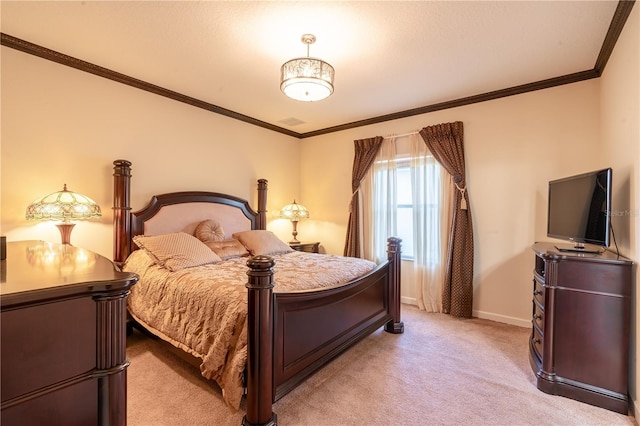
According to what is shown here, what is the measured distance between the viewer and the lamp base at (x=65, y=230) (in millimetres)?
2578

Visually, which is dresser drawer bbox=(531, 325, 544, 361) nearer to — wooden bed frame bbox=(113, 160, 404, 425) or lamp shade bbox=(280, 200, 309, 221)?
wooden bed frame bbox=(113, 160, 404, 425)

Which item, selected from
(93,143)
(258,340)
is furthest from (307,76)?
(93,143)

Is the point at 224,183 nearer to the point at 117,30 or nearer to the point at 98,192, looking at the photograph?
the point at 98,192

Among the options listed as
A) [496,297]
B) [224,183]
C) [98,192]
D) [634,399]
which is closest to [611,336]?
[634,399]

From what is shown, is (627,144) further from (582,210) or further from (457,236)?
(457,236)

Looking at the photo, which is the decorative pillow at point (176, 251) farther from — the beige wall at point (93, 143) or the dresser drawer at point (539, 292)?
the dresser drawer at point (539, 292)

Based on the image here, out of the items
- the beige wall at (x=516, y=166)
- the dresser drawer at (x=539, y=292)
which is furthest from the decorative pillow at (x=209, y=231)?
the dresser drawer at (x=539, y=292)

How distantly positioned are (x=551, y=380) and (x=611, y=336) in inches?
19.3

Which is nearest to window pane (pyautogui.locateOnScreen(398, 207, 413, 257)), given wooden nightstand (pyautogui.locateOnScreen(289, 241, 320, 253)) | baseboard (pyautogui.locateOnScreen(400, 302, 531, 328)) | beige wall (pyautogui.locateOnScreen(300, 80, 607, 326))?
beige wall (pyautogui.locateOnScreen(300, 80, 607, 326))

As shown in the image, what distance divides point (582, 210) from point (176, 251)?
3408 mm

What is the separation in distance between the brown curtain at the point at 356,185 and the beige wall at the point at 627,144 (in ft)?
8.41

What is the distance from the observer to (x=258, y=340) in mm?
1712

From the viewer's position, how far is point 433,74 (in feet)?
10.1

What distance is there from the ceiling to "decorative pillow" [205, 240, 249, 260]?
1770 millimetres
